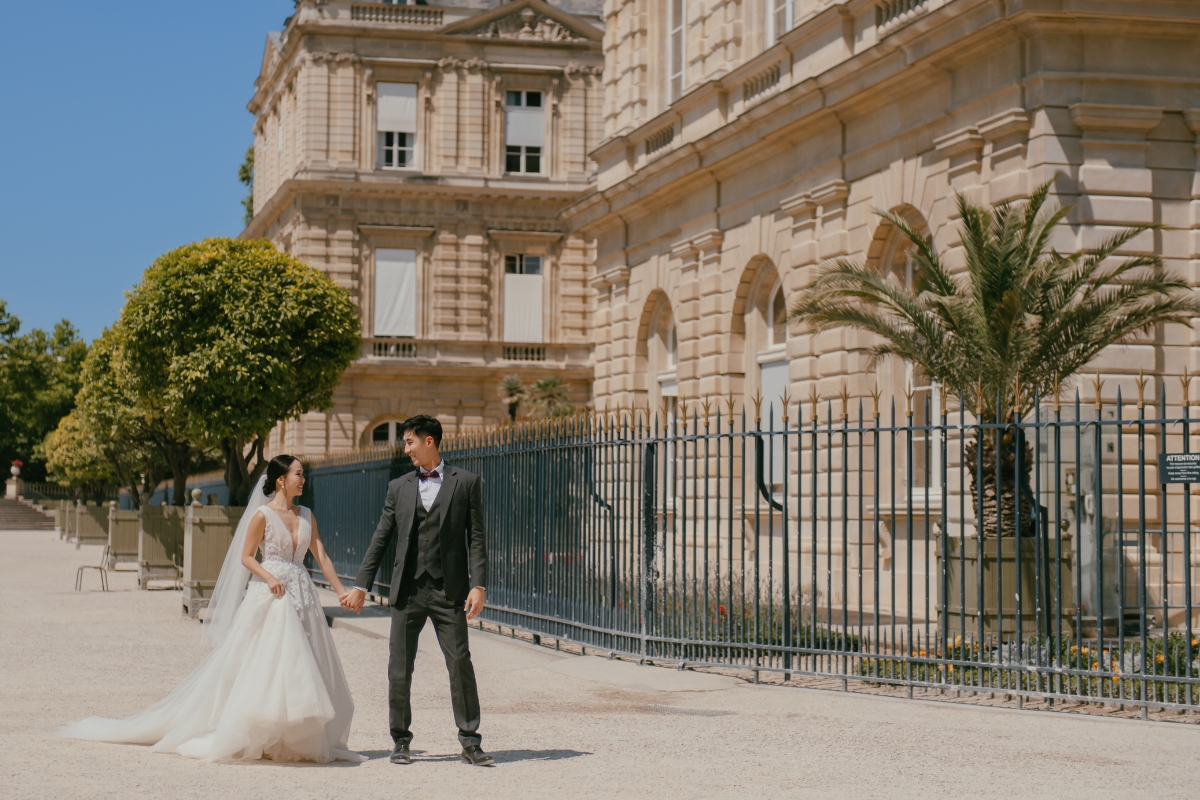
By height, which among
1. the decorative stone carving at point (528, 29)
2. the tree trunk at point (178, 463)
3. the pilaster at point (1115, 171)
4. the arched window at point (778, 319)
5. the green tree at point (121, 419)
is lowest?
the tree trunk at point (178, 463)

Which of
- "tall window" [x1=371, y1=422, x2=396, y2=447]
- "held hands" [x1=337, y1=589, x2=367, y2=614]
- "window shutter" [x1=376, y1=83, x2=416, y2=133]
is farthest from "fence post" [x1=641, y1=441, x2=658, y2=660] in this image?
"window shutter" [x1=376, y1=83, x2=416, y2=133]

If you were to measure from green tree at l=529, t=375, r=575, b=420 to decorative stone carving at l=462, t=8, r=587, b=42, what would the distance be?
10523mm

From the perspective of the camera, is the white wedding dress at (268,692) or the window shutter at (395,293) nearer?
the white wedding dress at (268,692)

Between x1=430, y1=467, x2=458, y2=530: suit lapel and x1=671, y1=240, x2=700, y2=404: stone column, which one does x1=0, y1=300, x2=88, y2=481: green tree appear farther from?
x1=430, y1=467, x2=458, y2=530: suit lapel

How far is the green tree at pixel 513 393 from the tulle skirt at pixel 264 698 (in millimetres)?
35538

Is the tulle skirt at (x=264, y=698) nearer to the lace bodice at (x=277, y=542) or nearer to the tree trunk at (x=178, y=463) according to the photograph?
the lace bodice at (x=277, y=542)

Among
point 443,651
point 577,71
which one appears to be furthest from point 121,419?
point 443,651

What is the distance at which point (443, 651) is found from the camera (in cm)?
858

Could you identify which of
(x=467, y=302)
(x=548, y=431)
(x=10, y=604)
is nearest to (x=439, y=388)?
(x=467, y=302)

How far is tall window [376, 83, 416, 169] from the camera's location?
1800 inches

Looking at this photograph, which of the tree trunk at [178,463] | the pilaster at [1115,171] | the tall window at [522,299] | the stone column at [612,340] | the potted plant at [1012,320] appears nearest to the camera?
the potted plant at [1012,320]

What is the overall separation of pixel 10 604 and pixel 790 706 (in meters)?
14.1

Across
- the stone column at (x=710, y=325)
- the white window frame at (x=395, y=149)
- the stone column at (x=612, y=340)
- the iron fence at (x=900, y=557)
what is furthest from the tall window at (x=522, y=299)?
the iron fence at (x=900, y=557)

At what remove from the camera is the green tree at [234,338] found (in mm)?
21594
